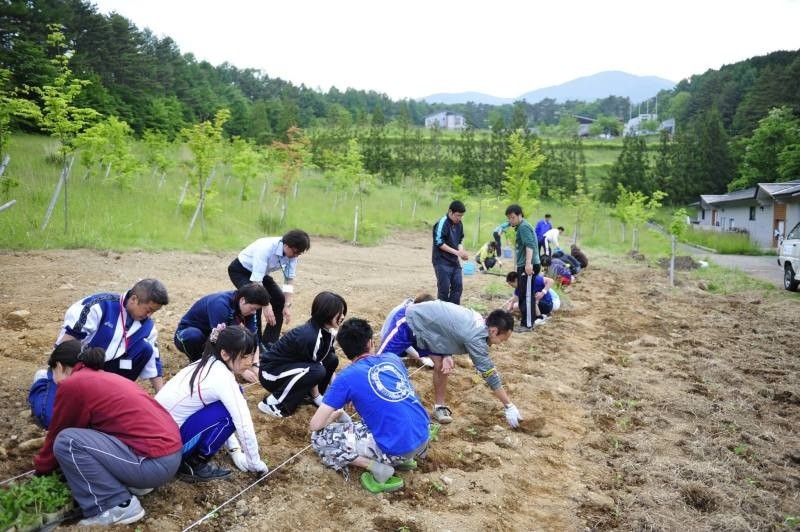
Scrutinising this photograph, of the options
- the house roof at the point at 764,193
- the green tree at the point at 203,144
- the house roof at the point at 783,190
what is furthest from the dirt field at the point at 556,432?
the house roof at the point at 764,193

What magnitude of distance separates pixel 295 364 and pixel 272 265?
1284mm

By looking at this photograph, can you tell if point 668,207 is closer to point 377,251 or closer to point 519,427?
point 377,251

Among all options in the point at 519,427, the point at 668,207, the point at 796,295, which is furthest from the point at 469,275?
the point at 668,207

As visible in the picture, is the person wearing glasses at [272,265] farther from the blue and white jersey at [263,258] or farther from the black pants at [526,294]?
the black pants at [526,294]

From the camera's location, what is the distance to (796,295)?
1138cm

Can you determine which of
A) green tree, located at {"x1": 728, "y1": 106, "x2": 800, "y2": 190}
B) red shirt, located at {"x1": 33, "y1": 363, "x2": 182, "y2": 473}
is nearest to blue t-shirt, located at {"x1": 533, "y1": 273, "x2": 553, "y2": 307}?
red shirt, located at {"x1": 33, "y1": 363, "x2": 182, "y2": 473}

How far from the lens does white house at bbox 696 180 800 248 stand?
2378cm

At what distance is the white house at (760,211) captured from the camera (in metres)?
23.8

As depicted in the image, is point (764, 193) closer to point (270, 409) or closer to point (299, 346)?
point (299, 346)

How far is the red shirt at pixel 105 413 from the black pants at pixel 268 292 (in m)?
2.31

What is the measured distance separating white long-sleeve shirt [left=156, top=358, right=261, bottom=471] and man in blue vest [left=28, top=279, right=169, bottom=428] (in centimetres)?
68

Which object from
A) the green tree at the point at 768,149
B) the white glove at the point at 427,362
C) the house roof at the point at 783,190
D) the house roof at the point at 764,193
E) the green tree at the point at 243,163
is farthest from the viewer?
the green tree at the point at 768,149

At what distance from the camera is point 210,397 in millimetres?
3141

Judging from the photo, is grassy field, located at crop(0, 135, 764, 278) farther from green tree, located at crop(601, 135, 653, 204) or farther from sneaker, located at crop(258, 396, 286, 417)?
green tree, located at crop(601, 135, 653, 204)
